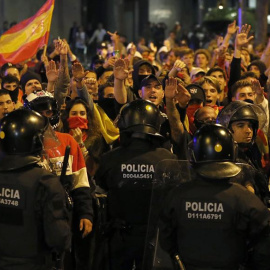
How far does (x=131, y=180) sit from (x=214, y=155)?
1.45 meters

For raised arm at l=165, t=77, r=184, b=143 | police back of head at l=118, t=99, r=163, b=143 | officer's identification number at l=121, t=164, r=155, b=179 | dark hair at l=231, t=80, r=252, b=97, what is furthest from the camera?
dark hair at l=231, t=80, r=252, b=97

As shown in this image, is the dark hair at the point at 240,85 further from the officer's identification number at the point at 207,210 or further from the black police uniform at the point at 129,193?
the officer's identification number at the point at 207,210

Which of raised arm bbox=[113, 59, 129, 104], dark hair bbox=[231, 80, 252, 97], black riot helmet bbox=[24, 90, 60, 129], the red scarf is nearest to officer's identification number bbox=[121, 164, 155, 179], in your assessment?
black riot helmet bbox=[24, 90, 60, 129]

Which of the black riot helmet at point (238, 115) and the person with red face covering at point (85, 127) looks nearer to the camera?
the black riot helmet at point (238, 115)

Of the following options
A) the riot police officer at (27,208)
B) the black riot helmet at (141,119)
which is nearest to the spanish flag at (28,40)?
the black riot helmet at (141,119)

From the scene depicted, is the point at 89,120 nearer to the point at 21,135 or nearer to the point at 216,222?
the point at 21,135

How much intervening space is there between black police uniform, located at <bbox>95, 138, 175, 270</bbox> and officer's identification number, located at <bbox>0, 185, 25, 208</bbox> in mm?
1375

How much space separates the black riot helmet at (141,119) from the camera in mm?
6686

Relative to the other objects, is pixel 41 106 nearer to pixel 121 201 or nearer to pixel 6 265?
pixel 121 201

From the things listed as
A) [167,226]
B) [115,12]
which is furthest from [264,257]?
[115,12]

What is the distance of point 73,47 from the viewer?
99.7 ft

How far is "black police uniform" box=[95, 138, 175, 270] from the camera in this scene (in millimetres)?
6594

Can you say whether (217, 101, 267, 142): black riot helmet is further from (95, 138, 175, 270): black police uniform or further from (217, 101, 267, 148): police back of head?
(95, 138, 175, 270): black police uniform

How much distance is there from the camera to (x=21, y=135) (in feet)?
18.0
